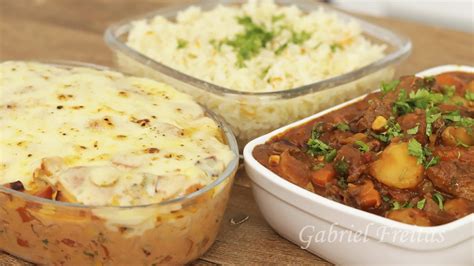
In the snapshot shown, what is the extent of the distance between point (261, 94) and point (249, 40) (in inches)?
30.3

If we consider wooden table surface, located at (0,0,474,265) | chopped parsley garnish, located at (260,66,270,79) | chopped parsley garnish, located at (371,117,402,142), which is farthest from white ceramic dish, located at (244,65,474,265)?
chopped parsley garnish, located at (260,66,270,79)

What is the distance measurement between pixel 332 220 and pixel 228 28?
6.06ft

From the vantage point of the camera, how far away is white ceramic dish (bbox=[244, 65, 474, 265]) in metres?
2.44

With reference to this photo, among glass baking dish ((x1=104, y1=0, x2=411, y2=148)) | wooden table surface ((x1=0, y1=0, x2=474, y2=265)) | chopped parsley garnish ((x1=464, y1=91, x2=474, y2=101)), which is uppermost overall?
chopped parsley garnish ((x1=464, y1=91, x2=474, y2=101))

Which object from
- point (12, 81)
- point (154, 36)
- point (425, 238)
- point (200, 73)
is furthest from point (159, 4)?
point (425, 238)

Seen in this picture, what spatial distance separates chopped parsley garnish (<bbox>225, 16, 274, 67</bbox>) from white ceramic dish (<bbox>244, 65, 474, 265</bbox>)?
103cm

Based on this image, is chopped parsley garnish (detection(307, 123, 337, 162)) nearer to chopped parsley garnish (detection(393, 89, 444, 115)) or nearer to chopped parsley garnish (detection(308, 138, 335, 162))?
chopped parsley garnish (detection(308, 138, 335, 162))

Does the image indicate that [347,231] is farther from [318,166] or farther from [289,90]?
[289,90]

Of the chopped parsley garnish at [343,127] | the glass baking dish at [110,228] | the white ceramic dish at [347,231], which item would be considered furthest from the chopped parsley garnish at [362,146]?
the glass baking dish at [110,228]

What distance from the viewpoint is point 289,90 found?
132 inches

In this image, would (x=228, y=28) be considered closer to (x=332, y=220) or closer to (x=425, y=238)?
(x=332, y=220)

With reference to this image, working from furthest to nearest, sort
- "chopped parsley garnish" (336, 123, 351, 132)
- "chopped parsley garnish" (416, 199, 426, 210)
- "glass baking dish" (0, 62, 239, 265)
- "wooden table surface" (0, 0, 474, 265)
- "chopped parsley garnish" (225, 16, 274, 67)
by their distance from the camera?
1. "wooden table surface" (0, 0, 474, 265)
2. "chopped parsley garnish" (225, 16, 274, 67)
3. "chopped parsley garnish" (336, 123, 351, 132)
4. "chopped parsley garnish" (416, 199, 426, 210)
5. "glass baking dish" (0, 62, 239, 265)

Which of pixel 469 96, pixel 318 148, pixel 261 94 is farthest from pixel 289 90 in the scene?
pixel 469 96

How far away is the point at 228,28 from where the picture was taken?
4160 mm
